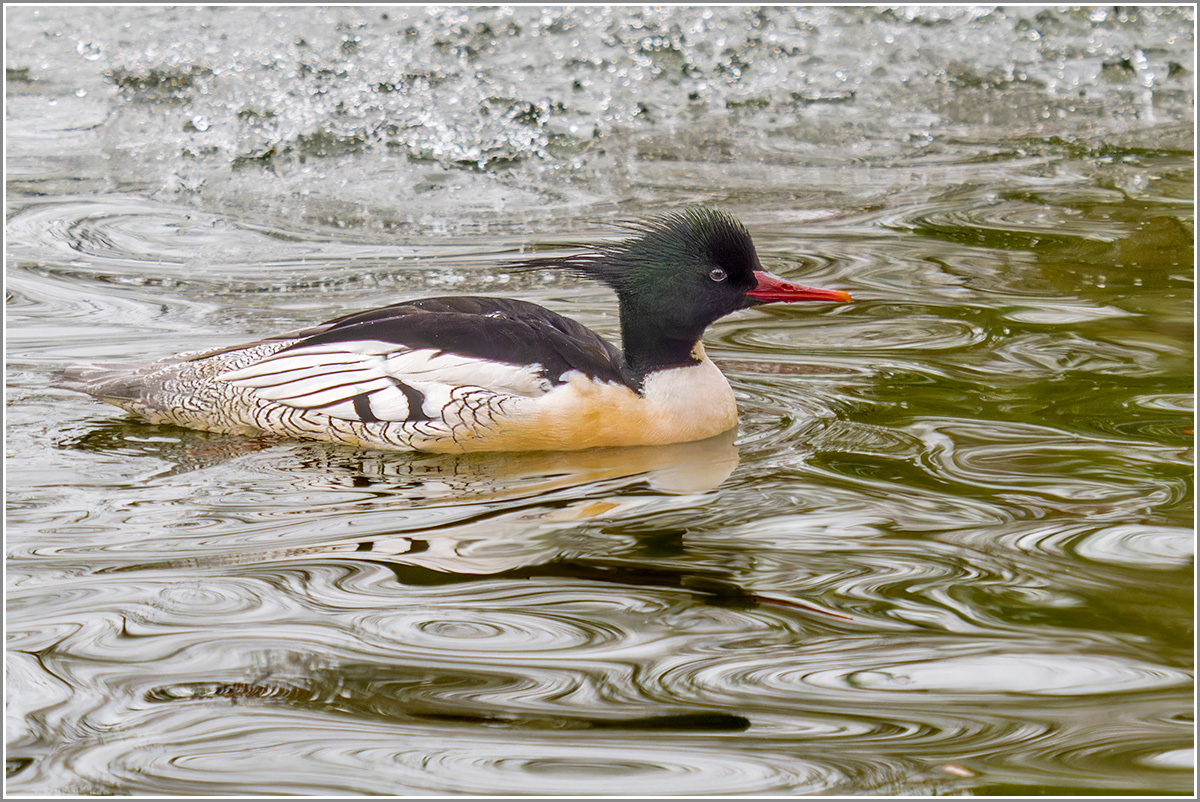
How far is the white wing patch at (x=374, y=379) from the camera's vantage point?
5.28m

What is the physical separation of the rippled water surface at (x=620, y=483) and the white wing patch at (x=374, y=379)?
8.8 inches

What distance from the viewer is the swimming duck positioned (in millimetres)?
5270

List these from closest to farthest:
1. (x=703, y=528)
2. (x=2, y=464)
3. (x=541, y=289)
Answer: (x=703, y=528), (x=2, y=464), (x=541, y=289)

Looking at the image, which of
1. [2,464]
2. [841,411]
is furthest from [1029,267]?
[2,464]

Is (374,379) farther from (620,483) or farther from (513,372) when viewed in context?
(620,483)

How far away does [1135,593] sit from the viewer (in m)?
3.98

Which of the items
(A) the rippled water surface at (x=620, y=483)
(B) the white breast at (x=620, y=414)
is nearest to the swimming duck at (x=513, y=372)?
(B) the white breast at (x=620, y=414)

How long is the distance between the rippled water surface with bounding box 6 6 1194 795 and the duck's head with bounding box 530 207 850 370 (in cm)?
53

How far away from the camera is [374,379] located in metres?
5.41

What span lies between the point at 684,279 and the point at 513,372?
810mm

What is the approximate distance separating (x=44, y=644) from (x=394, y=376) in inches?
76.7

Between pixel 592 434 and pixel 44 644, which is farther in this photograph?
pixel 592 434

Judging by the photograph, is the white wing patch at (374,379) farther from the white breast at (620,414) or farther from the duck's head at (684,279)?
the duck's head at (684,279)

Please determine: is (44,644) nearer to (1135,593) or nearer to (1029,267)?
(1135,593)
